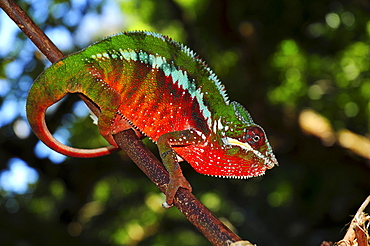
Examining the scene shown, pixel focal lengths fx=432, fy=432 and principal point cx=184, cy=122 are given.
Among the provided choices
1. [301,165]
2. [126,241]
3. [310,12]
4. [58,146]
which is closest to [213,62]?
[310,12]

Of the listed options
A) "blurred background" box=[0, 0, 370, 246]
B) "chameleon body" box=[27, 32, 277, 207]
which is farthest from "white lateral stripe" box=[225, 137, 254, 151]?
"blurred background" box=[0, 0, 370, 246]

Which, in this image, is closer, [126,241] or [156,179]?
[156,179]

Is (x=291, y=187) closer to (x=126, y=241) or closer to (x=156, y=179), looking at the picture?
(x=126, y=241)

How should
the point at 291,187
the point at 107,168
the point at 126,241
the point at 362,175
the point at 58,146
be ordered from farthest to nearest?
the point at 126,241 → the point at 291,187 → the point at 107,168 → the point at 362,175 → the point at 58,146

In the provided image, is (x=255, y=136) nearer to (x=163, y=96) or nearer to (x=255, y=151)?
(x=255, y=151)

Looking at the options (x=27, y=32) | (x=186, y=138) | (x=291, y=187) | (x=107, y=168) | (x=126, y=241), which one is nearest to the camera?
(x=186, y=138)

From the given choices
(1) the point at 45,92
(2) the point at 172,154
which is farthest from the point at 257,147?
(1) the point at 45,92
